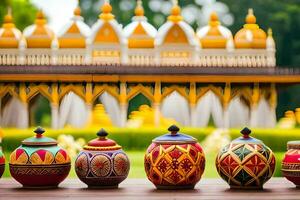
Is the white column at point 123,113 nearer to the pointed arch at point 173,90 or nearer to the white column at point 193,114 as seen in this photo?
the pointed arch at point 173,90

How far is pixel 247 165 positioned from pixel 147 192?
628 mm

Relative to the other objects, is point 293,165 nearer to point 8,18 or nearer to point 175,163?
point 175,163

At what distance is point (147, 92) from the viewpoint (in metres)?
19.1

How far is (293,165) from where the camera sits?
5.20m

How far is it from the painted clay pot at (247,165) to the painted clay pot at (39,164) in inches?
40.1

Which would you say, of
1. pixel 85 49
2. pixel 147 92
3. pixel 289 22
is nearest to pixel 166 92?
pixel 147 92

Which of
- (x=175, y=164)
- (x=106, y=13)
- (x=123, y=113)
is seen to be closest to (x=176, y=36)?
(x=106, y=13)

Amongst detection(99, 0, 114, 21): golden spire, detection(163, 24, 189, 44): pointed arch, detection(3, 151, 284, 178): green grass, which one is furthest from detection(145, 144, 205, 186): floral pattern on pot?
detection(99, 0, 114, 21): golden spire

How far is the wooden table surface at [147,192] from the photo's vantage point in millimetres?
4746

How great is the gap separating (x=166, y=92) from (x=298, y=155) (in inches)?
548

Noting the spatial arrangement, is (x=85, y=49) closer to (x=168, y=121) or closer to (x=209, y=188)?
(x=168, y=121)

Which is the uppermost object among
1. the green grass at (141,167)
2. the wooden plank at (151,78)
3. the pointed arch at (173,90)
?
the wooden plank at (151,78)

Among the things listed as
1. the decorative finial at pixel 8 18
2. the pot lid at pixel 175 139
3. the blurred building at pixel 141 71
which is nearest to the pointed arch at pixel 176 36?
the blurred building at pixel 141 71

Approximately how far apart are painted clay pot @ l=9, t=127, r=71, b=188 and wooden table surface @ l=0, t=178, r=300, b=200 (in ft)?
0.25
